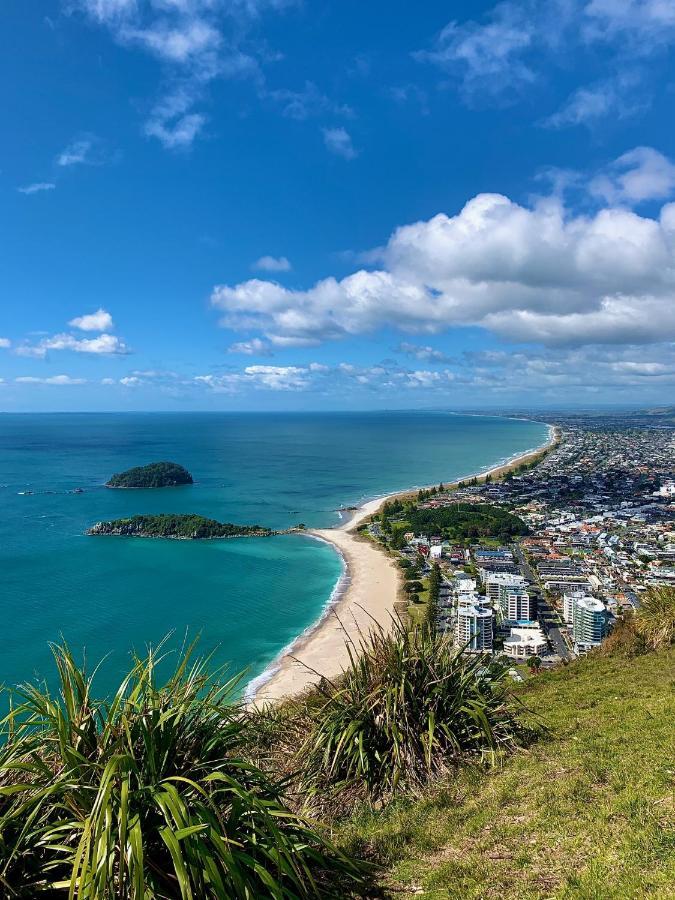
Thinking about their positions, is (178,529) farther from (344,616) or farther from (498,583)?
(498,583)

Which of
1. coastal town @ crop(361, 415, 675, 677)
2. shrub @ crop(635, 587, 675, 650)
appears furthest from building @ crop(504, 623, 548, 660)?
shrub @ crop(635, 587, 675, 650)

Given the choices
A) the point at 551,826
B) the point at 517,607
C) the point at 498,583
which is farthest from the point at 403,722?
the point at 498,583

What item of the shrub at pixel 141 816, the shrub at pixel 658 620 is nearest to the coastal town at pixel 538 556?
the shrub at pixel 141 816

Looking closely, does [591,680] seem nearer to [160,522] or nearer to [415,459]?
[160,522]

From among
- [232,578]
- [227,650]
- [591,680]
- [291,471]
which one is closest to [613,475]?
[291,471]

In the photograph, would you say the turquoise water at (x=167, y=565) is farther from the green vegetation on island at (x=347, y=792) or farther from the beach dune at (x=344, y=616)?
the beach dune at (x=344, y=616)

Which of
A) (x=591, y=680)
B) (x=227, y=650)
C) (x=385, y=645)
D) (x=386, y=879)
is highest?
(x=385, y=645)
